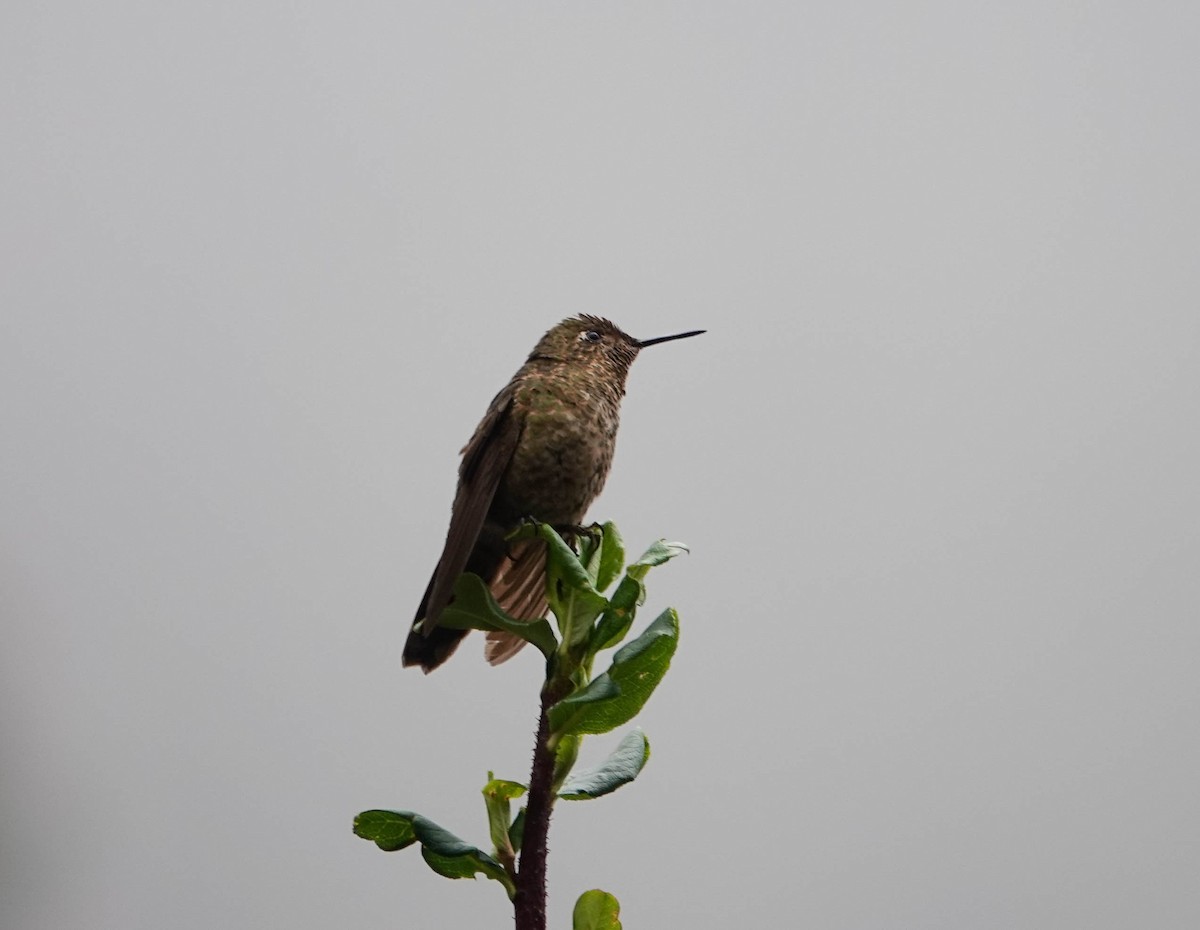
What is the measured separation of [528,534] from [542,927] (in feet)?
0.96

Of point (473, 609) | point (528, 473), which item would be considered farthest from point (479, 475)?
point (473, 609)

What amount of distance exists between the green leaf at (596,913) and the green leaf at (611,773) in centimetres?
6

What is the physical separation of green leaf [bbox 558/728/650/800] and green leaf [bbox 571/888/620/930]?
0.06 meters

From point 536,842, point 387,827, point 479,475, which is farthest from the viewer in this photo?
point 479,475

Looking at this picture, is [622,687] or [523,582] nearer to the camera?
[622,687]

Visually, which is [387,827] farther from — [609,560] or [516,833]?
[609,560]

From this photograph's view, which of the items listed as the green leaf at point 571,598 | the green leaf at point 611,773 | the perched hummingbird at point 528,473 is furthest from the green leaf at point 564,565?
the perched hummingbird at point 528,473

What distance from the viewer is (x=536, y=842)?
2.05 feet

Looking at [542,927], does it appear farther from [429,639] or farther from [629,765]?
[429,639]

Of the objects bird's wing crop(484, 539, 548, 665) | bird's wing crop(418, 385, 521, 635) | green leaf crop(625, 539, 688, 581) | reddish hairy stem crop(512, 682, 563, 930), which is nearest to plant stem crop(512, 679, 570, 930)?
reddish hairy stem crop(512, 682, 563, 930)

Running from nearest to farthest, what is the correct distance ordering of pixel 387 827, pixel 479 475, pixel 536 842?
pixel 536 842, pixel 387 827, pixel 479 475

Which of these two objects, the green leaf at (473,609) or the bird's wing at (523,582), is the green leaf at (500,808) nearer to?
the green leaf at (473,609)

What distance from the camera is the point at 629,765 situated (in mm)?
705

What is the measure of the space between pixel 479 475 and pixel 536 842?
20.5 inches
